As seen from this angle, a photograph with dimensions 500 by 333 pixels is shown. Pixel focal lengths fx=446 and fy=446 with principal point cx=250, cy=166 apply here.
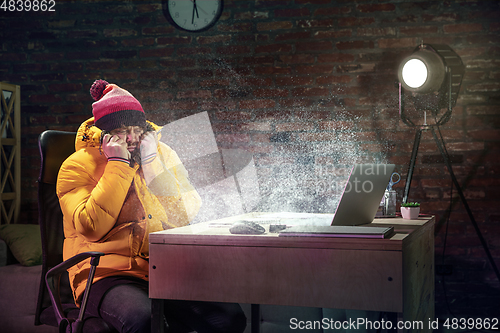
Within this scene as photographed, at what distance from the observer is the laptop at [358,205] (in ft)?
4.23

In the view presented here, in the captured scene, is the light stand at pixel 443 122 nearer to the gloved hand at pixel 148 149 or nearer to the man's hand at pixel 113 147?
the gloved hand at pixel 148 149

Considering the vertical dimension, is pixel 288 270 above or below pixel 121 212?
below

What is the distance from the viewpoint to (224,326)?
153 cm

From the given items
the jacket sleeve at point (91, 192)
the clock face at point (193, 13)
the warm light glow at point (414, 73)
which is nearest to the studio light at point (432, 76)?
the warm light glow at point (414, 73)

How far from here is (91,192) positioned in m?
1.65

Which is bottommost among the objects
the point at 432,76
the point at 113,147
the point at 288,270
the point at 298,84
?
the point at 288,270

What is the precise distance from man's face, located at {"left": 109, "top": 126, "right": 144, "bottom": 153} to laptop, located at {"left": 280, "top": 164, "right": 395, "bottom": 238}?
736 mm

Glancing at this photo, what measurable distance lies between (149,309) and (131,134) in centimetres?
70

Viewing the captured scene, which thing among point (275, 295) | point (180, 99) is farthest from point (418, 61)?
point (275, 295)

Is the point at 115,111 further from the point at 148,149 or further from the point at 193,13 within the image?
the point at 193,13

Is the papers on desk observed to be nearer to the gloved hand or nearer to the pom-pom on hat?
the gloved hand

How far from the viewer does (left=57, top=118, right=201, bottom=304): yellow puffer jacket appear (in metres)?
→ 1.58

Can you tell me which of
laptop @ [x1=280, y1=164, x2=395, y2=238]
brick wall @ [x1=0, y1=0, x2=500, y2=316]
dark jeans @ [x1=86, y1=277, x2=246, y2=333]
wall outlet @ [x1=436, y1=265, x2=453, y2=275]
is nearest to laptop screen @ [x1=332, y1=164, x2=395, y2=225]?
laptop @ [x1=280, y1=164, x2=395, y2=238]

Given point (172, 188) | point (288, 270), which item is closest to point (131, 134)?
point (172, 188)
